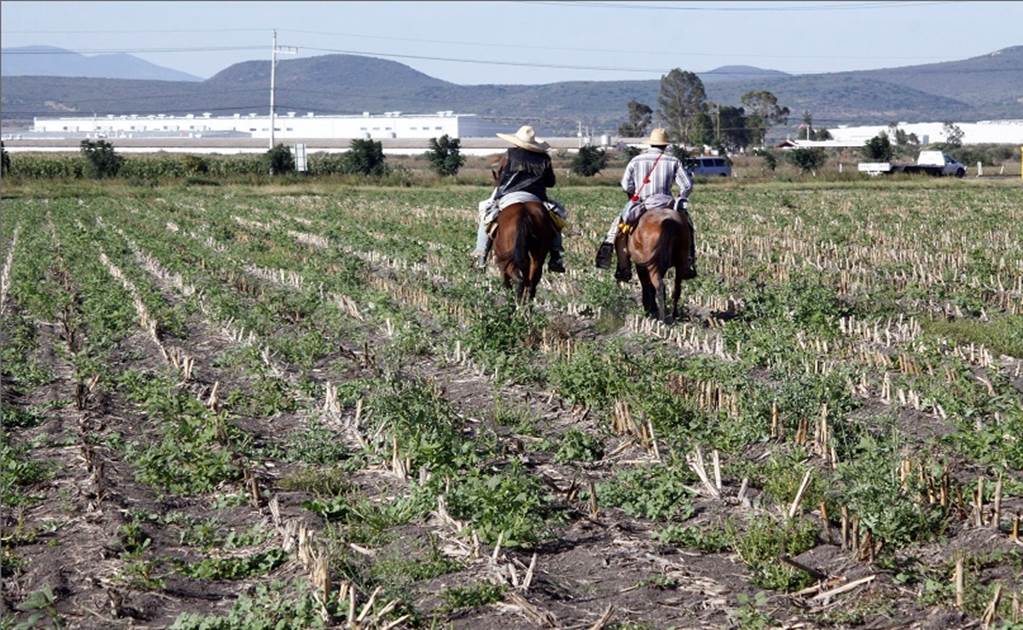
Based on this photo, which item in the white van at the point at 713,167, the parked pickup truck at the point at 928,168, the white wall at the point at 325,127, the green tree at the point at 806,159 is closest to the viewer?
the parked pickup truck at the point at 928,168

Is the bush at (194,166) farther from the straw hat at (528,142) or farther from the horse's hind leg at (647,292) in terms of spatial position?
the horse's hind leg at (647,292)

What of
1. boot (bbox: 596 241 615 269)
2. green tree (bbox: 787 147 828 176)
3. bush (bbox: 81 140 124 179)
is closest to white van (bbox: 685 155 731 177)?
green tree (bbox: 787 147 828 176)

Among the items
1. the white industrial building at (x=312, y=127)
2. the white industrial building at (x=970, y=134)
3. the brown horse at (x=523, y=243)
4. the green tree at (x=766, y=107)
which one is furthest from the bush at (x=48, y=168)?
the green tree at (x=766, y=107)

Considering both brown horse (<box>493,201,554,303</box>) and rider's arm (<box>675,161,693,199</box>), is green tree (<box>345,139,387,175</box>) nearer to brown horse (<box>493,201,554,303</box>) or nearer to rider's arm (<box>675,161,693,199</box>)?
brown horse (<box>493,201,554,303</box>)

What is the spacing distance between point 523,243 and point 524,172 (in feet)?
2.54

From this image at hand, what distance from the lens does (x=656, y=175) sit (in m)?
14.4

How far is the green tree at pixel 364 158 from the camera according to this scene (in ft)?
220

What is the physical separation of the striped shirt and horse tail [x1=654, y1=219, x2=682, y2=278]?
410 millimetres

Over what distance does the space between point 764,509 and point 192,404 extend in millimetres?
4385

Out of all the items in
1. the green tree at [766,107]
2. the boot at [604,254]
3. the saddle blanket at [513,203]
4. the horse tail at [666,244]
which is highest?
the green tree at [766,107]

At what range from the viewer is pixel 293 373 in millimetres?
11984

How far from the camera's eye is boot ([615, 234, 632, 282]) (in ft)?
48.4

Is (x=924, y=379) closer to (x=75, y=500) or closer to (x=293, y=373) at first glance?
(x=293, y=373)

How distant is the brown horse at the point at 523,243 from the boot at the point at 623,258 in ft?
2.31
